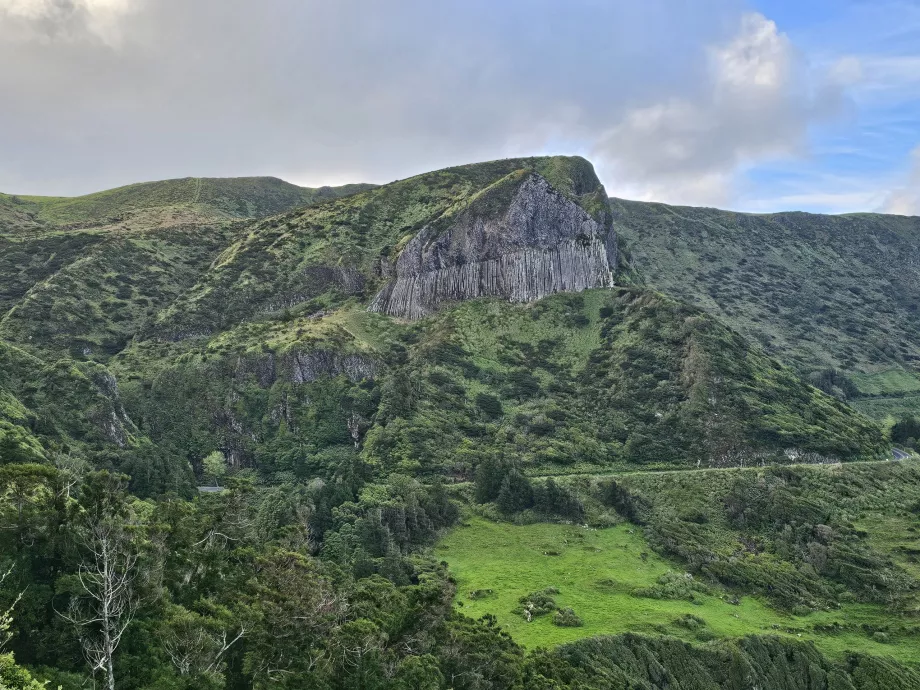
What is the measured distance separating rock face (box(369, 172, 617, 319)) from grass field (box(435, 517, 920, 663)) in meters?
93.0

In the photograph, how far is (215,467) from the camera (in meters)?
117

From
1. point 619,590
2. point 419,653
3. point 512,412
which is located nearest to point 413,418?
point 512,412

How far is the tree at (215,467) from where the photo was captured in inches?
4567

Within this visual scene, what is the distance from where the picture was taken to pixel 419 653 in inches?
1574

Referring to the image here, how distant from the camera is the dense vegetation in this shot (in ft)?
113

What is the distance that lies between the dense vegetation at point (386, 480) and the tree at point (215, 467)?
1.70 feet

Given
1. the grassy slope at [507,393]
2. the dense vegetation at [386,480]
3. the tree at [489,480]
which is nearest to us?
the dense vegetation at [386,480]

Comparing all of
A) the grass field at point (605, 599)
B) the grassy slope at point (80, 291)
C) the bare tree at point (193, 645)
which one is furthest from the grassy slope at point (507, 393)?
the bare tree at point (193, 645)

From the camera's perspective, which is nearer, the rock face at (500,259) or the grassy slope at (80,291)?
the grassy slope at (80,291)

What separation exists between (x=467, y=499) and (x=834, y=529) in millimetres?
49753

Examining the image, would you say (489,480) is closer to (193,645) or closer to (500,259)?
(193,645)

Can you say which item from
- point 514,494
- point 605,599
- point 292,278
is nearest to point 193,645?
A: point 605,599

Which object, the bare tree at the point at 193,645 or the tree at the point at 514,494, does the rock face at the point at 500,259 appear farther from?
the bare tree at the point at 193,645

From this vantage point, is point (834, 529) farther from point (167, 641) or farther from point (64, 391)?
point (64, 391)
